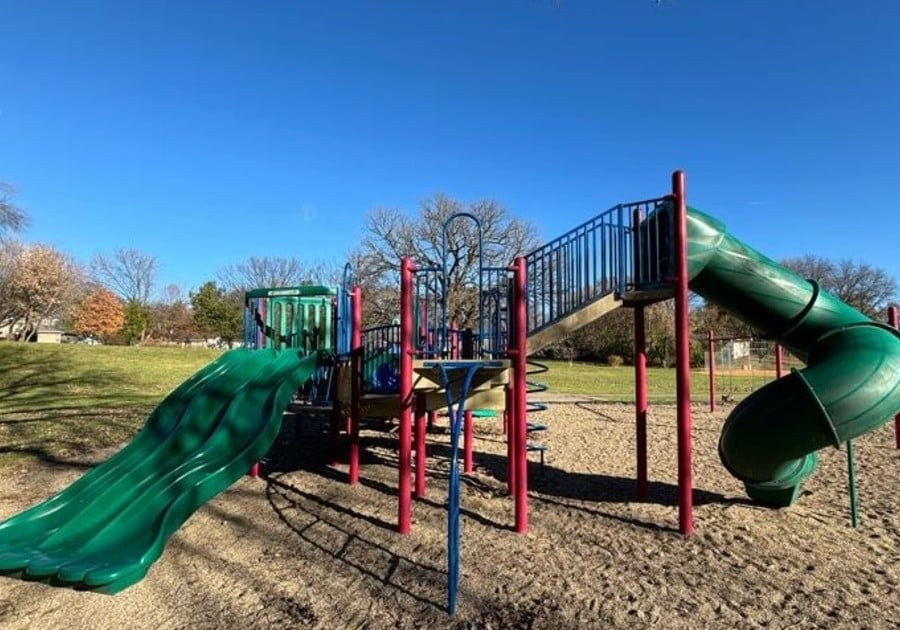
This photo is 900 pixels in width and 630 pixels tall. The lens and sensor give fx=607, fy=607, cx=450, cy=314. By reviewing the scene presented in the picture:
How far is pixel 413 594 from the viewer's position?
441 cm

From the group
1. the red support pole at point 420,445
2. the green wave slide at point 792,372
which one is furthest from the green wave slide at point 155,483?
the green wave slide at point 792,372

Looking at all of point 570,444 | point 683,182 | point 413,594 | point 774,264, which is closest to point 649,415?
point 570,444

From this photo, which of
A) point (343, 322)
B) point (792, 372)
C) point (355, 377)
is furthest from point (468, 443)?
point (792, 372)

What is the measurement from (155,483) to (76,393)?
672 inches

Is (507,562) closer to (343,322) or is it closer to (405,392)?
(405,392)

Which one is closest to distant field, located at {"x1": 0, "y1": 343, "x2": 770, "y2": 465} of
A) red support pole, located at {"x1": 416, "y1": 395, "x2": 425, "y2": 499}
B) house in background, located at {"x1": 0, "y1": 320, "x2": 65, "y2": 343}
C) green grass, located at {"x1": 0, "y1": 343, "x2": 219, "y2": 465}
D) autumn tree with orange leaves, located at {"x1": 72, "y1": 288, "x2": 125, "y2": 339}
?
green grass, located at {"x1": 0, "y1": 343, "x2": 219, "y2": 465}

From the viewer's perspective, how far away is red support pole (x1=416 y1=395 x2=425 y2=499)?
→ 660cm

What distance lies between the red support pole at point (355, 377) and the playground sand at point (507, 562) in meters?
0.36

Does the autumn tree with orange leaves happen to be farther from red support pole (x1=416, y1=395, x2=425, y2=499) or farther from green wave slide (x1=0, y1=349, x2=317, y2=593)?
red support pole (x1=416, y1=395, x2=425, y2=499)

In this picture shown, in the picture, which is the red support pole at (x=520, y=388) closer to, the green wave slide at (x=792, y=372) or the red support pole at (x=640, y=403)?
the red support pole at (x=640, y=403)

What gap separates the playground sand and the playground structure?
410mm

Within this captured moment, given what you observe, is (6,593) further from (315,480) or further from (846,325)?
(846,325)

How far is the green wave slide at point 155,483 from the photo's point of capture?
3.83m

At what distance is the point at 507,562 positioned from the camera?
504cm
